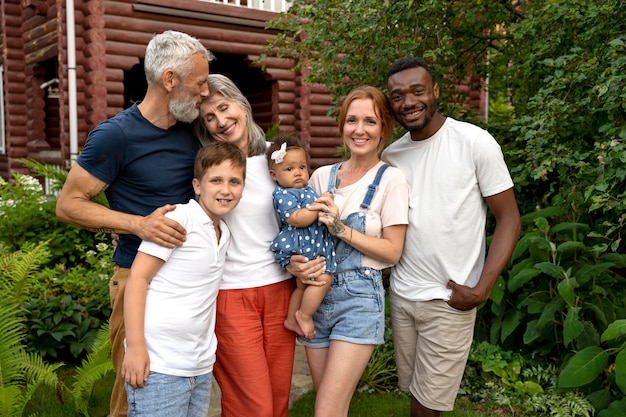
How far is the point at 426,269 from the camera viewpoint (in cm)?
277

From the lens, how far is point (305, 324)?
2648 millimetres

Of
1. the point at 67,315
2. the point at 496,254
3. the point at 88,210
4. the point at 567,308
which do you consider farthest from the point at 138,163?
the point at 567,308

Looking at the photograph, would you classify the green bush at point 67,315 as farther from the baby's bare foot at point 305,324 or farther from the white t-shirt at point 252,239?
the baby's bare foot at point 305,324

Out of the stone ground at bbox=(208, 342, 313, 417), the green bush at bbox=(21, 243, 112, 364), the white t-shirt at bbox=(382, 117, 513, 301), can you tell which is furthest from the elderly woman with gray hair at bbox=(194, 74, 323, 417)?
the green bush at bbox=(21, 243, 112, 364)

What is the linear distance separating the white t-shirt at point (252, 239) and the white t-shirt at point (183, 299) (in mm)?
189

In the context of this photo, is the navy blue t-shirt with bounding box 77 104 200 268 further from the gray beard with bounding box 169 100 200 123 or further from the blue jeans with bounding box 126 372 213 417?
the blue jeans with bounding box 126 372 213 417

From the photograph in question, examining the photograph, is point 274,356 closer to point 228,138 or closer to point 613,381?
point 228,138

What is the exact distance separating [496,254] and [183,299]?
1.49 m

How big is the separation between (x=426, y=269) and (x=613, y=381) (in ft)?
6.98

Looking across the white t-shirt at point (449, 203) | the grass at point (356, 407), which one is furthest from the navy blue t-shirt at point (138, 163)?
the grass at point (356, 407)

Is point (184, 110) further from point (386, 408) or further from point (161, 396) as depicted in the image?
point (386, 408)

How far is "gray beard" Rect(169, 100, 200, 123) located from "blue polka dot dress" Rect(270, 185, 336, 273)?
552 mm

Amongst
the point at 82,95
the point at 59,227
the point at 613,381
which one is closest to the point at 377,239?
the point at 613,381

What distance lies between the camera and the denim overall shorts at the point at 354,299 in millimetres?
2645
